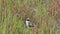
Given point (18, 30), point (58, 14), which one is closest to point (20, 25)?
point (18, 30)

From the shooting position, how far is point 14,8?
12.6ft

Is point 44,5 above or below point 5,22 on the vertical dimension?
above

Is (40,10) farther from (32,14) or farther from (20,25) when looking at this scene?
(20,25)

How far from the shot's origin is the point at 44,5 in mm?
4066

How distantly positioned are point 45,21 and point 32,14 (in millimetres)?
557

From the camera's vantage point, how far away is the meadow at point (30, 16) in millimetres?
3178

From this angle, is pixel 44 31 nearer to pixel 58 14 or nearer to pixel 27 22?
pixel 27 22

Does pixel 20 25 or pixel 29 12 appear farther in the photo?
pixel 29 12

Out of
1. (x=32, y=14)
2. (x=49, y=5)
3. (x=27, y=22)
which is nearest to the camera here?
(x=27, y=22)

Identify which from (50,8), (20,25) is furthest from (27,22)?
(50,8)

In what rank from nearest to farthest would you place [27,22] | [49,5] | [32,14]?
1. [27,22]
2. [32,14]
3. [49,5]

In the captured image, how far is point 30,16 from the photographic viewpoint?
3736mm

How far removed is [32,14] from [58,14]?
46 cm

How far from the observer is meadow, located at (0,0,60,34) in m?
3.18
